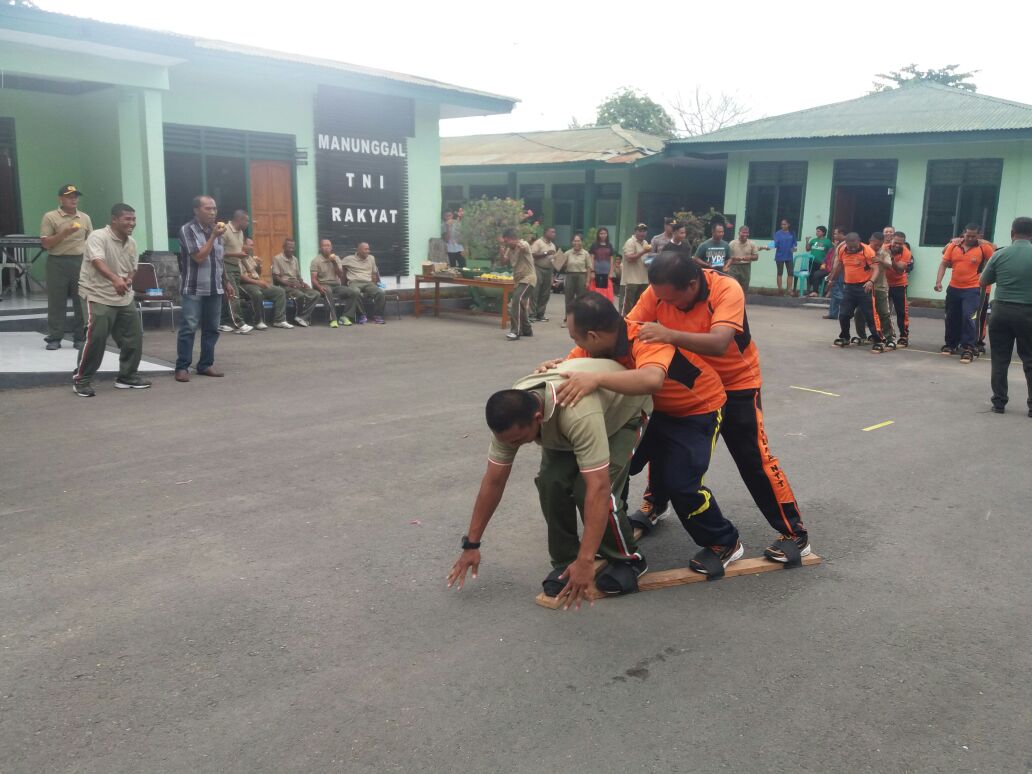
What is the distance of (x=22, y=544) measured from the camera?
445 cm

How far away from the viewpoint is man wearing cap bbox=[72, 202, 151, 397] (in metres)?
8.05

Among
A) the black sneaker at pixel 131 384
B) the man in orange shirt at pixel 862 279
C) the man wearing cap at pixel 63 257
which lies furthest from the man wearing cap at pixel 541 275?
the black sneaker at pixel 131 384

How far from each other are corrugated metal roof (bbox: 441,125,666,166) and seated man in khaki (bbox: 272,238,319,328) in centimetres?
1191

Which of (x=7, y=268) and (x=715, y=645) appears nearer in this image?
(x=715, y=645)

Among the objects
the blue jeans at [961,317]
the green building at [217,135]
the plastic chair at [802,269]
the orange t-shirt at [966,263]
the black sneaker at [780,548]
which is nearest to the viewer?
the black sneaker at [780,548]

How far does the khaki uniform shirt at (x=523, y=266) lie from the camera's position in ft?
42.9

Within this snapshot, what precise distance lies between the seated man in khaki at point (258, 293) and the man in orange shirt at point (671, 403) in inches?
378

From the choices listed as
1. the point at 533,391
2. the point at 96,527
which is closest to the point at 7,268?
the point at 96,527

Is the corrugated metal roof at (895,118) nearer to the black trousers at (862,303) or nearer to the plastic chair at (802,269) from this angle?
the plastic chair at (802,269)

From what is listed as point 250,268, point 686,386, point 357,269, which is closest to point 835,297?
point 357,269

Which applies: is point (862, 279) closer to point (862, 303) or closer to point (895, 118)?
point (862, 303)

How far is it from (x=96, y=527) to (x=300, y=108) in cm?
1207

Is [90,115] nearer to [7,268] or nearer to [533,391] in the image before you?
[7,268]

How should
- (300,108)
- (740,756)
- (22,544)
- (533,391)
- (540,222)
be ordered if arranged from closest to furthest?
→ (740,756) < (533,391) < (22,544) < (300,108) < (540,222)
